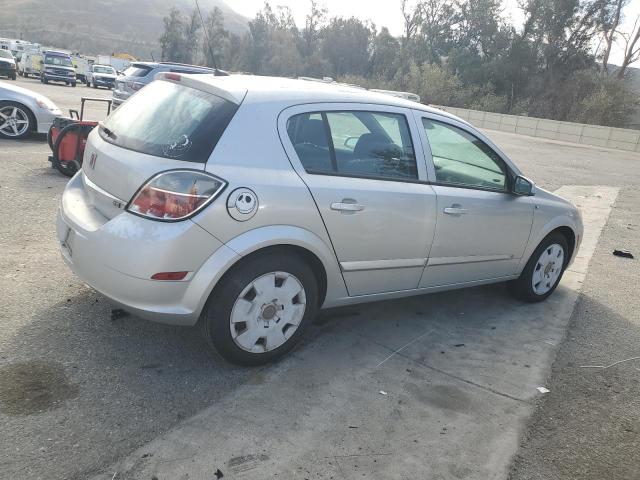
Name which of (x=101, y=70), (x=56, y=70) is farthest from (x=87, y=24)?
(x=56, y=70)

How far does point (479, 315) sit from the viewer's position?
470 cm

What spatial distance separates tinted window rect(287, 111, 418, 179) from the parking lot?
123cm

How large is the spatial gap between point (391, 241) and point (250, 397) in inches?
54.9

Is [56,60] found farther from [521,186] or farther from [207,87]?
[521,186]

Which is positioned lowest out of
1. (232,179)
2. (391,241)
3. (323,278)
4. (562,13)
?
(323,278)

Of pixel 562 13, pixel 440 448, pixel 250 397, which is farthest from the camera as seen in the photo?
pixel 562 13

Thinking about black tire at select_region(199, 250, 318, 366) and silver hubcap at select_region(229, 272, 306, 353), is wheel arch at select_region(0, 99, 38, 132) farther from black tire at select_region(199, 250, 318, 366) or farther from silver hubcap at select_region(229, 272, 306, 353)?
silver hubcap at select_region(229, 272, 306, 353)

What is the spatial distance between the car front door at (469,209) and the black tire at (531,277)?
0.26 metres

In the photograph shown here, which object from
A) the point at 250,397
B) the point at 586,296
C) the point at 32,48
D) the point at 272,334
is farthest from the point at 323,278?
the point at 32,48

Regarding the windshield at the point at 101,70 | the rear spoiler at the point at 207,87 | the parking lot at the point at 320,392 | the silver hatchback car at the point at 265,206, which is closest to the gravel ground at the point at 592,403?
the parking lot at the point at 320,392

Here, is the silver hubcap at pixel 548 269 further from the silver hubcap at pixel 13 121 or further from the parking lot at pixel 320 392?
the silver hubcap at pixel 13 121

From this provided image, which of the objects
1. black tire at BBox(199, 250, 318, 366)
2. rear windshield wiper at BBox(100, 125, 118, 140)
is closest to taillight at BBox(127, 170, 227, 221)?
black tire at BBox(199, 250, 318, 366)

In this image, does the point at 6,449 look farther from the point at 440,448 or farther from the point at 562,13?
the point at 562,13

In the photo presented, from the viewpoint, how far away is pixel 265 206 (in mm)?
3092
